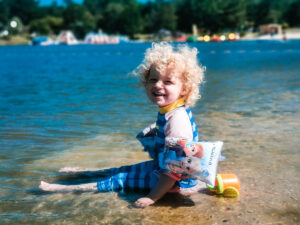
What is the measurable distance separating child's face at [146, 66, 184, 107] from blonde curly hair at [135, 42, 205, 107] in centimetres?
4

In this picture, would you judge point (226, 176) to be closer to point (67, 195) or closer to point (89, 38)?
point (67, 195)

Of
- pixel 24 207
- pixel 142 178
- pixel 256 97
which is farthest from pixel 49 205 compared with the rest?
pixel 256 97

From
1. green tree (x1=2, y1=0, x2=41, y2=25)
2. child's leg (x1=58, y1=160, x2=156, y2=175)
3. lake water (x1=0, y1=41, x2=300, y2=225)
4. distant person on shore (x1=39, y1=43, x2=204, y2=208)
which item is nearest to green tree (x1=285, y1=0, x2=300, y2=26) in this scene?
green tree (x1=2, y1=0, x2=41, y2=25)

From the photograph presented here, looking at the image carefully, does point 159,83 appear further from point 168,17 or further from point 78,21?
point 78,21

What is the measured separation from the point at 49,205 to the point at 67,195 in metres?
0.23

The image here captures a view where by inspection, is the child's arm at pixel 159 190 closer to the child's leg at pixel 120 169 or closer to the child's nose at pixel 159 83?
the child's leg at pixel 120 169

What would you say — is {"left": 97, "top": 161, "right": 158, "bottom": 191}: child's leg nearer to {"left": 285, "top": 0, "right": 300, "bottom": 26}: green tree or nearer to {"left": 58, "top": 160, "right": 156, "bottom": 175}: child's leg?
{"left": 58, "top": 160, "right": 156, "bottom": 175}: child's leg

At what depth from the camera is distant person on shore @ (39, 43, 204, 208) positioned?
2.91 meters

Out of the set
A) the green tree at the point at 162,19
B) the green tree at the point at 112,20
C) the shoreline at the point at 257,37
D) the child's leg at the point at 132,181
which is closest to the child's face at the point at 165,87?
the child's leg at the point at 132,181

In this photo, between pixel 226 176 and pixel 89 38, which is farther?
pixel 89 38

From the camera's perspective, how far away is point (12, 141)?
486cm

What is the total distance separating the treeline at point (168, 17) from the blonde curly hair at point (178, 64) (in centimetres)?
9314

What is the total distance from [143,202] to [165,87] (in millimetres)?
861

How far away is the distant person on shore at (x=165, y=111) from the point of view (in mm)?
2912
